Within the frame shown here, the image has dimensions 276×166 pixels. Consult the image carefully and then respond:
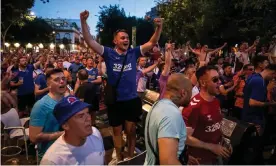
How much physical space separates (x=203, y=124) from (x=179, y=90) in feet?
3.12

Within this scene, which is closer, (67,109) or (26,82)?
(67,109)

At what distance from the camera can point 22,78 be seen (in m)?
9.58

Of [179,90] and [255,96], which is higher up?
[179,90]

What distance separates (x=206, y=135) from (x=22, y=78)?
750 centimetres

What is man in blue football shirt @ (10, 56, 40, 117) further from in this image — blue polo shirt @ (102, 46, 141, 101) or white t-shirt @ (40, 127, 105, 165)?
white t-shirt @ (40, 127, 105, 165)

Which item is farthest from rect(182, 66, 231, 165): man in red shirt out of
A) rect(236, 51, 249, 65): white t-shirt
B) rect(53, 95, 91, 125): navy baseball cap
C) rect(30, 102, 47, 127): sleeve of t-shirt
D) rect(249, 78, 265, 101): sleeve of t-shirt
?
rect(236, 51, 249, 65): white t-shirt

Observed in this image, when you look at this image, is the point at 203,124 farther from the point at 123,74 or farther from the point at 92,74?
the point at 92,74

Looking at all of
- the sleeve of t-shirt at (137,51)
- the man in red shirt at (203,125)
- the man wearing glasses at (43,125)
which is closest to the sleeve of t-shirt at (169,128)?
the man in red shirt at (203,125)

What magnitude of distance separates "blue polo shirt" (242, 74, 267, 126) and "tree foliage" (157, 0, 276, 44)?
8.42 metres

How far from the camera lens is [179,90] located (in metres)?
2.64

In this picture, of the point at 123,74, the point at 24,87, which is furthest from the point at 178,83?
the point at 24,87

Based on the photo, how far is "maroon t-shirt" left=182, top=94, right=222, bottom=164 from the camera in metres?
3.40

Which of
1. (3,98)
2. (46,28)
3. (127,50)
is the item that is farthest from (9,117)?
(46,28)

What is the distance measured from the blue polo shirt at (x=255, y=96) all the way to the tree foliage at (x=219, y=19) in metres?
8.42
